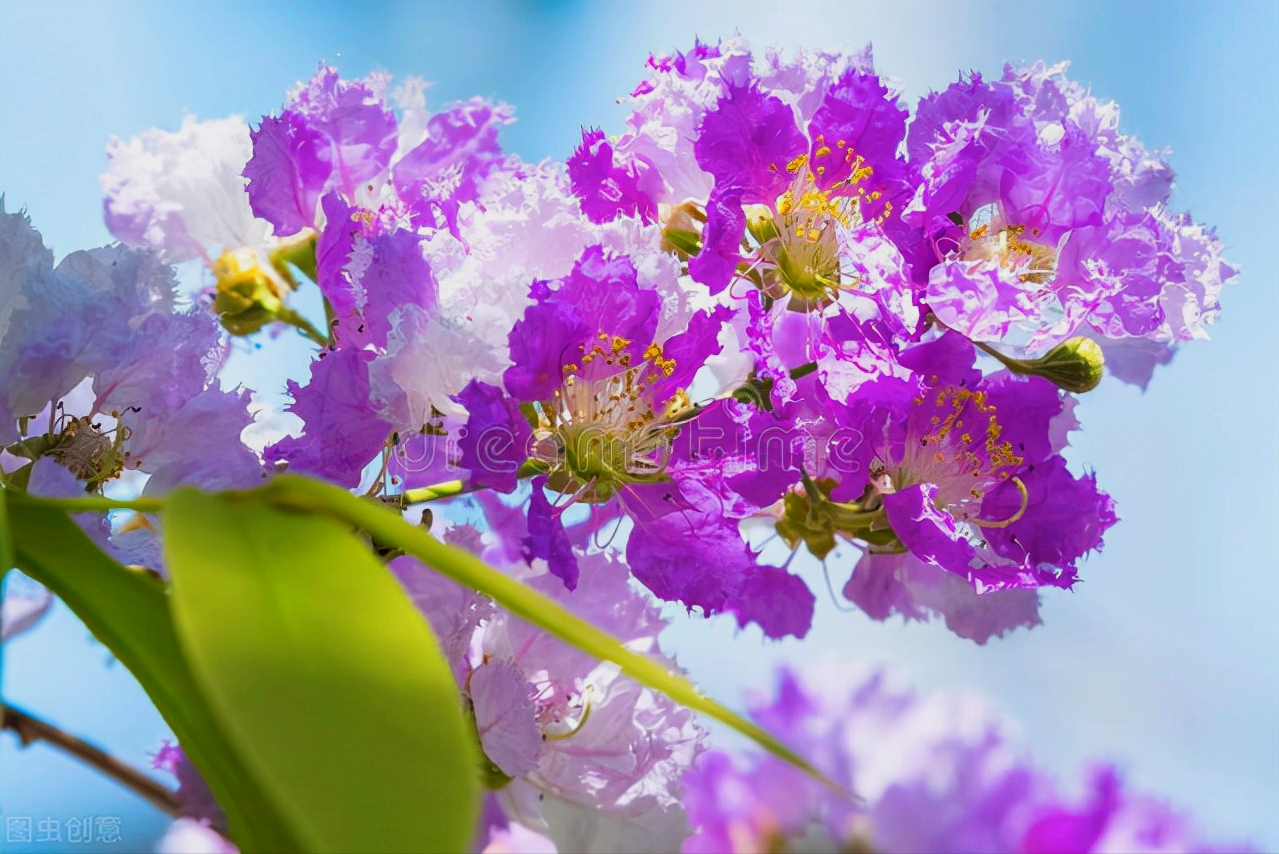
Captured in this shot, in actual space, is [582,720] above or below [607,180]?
below

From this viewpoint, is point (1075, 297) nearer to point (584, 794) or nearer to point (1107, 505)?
point (1107, 505)

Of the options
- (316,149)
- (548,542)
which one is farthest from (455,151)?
(548,542)

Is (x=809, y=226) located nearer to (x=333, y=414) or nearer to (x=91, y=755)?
(x=333, y=414)

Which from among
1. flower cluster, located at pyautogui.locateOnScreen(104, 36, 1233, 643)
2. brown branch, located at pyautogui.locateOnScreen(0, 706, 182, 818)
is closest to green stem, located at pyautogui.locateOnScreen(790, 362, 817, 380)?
flower cluster, located at pyautogui.locateOnScreen(104, 36, 1233, 643)

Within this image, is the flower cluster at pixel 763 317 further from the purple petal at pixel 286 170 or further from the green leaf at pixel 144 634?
the green leaf at pixel 144 634

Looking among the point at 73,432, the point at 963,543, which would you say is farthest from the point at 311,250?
the point at 963,543
